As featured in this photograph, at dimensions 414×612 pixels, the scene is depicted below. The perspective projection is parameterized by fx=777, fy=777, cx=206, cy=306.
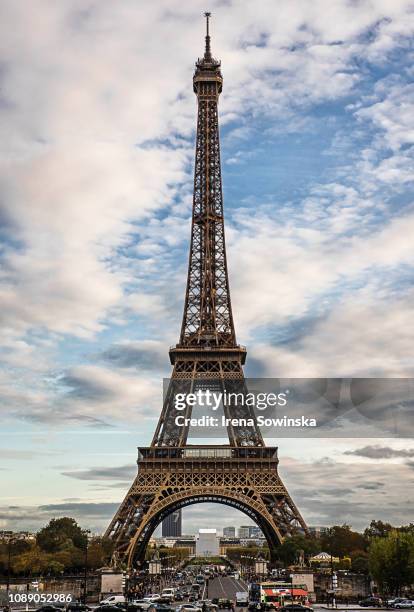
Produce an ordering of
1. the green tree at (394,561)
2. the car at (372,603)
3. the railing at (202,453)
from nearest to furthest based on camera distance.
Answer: the car at (372,603)
the green tree at (394,561)
the railing at (202,453)

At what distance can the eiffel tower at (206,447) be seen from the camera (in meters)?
90.7

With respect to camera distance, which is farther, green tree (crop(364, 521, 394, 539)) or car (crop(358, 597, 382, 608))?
green tree (crop(364, 521, 394, 539))

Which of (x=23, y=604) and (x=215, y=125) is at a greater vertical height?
(x=215, y=125)

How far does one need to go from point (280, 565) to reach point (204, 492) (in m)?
13.6

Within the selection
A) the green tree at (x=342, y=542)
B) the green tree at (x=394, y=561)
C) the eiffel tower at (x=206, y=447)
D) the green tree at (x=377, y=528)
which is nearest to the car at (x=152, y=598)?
the eiffel tower at (x=206, y=447)

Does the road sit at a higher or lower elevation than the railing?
lower

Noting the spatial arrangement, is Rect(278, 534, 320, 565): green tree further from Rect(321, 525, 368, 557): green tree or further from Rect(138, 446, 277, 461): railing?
Rect(321, 525, 368, 557): green tree

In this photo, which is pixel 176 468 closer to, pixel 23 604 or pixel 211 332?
pixel 211 332

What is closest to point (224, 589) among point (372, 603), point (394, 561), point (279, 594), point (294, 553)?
point (294, 553)

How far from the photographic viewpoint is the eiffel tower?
90688 millimetres

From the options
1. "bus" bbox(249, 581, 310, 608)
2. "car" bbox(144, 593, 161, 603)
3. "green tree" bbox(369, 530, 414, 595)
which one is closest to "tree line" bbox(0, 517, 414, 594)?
"green tree" bbox(369, 530, 414, 595)

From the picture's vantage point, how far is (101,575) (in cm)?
7388

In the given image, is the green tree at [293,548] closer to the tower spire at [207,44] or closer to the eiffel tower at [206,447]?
the eiffel tower at [206,447]

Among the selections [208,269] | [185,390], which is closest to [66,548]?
[185,390]
